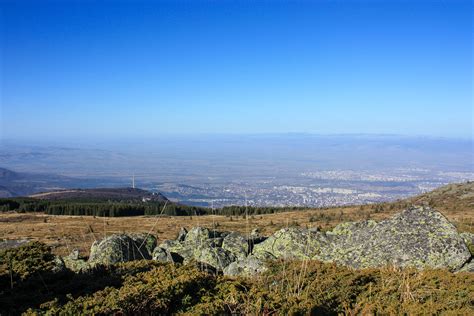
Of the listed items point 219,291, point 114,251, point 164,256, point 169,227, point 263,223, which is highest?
point 219,291

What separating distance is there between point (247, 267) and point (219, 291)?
13.8 feet

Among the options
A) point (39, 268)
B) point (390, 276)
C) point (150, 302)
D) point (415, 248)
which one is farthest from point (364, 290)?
point (39, 268)

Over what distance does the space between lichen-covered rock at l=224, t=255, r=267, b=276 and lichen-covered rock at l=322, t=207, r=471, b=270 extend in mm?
2379

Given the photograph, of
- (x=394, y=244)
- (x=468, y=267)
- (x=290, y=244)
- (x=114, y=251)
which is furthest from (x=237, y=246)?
(x=468, y=267)

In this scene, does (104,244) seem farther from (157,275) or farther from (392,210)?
(392,210)

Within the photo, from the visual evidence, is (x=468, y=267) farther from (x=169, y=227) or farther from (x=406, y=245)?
(x=169, y=227)

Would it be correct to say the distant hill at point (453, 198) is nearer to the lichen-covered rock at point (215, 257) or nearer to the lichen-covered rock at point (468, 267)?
the lichen-covered rock at point (468, 267)

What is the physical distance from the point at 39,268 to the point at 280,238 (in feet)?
27.3

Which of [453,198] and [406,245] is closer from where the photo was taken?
[406,245]

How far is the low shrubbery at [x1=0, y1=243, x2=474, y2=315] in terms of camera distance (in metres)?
6.07

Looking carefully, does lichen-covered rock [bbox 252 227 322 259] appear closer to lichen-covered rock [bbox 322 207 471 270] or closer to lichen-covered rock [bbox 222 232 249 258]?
lichen-covered rock [bbox 222 232 249 258]

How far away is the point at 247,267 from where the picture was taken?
11.4m

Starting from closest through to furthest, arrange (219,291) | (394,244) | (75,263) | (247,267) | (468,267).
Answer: (219,291) < (468,267) < (394,244) < (247,267) < (75,263)

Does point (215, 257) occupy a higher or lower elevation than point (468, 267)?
lower
